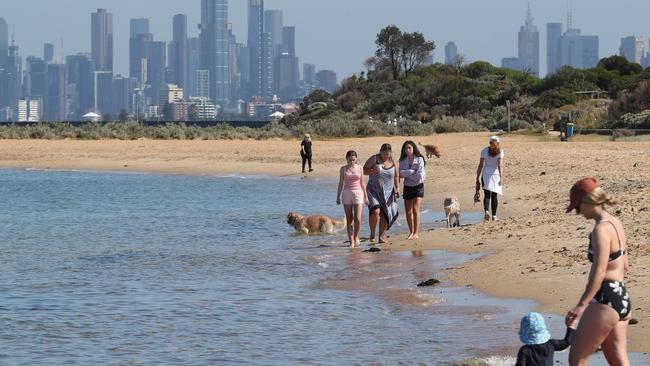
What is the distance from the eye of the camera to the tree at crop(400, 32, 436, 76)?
80250 mm

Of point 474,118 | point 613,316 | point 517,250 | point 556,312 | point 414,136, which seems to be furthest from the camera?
point 474,118

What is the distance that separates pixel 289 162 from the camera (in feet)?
123

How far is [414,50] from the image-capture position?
80875mm

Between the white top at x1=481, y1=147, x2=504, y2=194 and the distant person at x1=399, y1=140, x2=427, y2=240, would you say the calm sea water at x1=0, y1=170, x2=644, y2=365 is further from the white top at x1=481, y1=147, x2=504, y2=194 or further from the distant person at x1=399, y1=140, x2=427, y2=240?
the white top at x1=481, y1=147, x2=504, y2=194

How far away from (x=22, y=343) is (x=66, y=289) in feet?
10.4

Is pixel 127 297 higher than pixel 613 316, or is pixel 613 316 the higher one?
pixel 613 316

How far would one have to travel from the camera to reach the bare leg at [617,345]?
22.4 feet

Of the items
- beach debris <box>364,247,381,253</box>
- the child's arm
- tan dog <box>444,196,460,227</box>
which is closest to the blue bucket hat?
the child's arm

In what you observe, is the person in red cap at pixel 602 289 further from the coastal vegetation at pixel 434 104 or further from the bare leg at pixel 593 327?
the coastal vegetation at pixel 434 104

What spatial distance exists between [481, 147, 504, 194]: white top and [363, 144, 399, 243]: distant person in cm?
134

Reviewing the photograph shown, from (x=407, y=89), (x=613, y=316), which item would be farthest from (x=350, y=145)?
(x=613, y=316)

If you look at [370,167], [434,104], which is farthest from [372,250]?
[434,104]

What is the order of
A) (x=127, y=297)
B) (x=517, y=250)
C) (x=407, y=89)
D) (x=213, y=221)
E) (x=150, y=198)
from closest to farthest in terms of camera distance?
(x=127, y=297) < (x=517, y=250) < (x=213, y=221) < (x=150, y=198) < (x=407, y=89)

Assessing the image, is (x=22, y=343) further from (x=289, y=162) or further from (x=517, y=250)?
(x=289, y=162)
